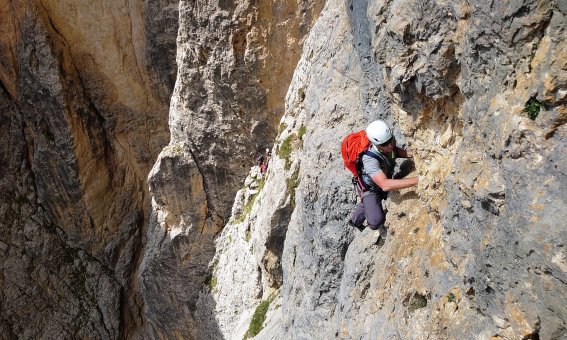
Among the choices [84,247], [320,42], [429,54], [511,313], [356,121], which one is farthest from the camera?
[84,247]

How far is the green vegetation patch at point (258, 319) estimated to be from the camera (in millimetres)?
13250

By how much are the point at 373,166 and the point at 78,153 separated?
2124 cm

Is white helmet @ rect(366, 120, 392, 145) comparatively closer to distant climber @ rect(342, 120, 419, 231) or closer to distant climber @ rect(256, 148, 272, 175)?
distant climber @ rect(342, 120, 419, 231)

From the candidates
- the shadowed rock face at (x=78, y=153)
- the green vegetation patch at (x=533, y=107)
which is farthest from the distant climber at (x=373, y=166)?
the shadowed rock face at (x=78, y=153)

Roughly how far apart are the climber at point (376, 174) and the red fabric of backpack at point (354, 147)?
6 cm

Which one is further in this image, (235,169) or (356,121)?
(235,169)

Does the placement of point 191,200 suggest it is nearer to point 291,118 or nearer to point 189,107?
point 189,107

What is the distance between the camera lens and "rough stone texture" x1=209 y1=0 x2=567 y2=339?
13.9ft

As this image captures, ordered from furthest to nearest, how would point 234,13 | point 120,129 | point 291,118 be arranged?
point 120,129, point 234,13, point 291,118

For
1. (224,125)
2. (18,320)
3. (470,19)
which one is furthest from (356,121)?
(18,320)

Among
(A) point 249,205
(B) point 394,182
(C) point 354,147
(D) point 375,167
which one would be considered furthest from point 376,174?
(A) point 249,205

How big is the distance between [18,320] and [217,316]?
16278 mm

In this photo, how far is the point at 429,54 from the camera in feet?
19.5

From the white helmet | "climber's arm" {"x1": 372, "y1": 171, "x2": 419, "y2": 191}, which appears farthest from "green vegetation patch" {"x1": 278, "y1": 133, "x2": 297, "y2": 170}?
Answer: "climber's arm" {"x1": 372, "y1": 171, "x2": 419, "y2": 191}
